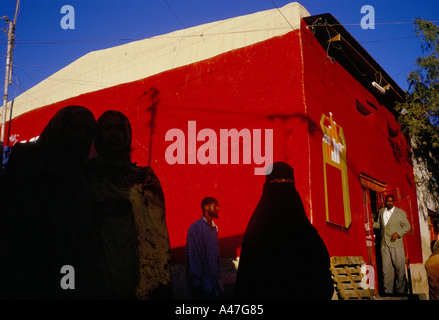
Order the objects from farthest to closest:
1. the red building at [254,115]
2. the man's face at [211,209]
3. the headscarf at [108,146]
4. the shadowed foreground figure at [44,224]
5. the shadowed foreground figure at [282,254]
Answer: the red building at [254,115] → the man's face at [211,209] → the shadowed foreground figure at [282,254] → the headscarf at [108,146] → the shadowed foreground figure at [44,224]

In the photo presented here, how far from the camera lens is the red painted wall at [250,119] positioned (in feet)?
21.8

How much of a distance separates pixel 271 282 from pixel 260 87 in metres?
4.96

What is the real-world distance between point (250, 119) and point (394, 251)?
12.8 ft

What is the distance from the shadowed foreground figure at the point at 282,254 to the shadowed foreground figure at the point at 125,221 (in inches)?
26.5

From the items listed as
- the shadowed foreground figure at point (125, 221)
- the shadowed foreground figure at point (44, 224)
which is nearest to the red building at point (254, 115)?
the shadowed foreground figure at point (125, 221)

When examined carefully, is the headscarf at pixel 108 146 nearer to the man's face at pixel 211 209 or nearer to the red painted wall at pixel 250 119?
the man's face at pixel 211 209

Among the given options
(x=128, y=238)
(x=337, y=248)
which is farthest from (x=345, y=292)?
(x=128, y=238)

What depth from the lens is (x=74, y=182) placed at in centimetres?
225

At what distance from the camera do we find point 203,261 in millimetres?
5199

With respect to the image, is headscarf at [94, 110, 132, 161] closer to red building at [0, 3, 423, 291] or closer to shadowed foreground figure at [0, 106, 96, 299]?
shadowed foreground figure at [0, 106, 96, 299]

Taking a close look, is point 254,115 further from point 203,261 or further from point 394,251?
point 394,251

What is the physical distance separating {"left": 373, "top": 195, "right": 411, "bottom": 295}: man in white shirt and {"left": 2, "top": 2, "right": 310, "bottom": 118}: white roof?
433 cm

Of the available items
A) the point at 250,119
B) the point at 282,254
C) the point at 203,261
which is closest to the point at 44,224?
the point at 282,254

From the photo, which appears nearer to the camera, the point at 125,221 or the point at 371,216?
the point at 125,221
